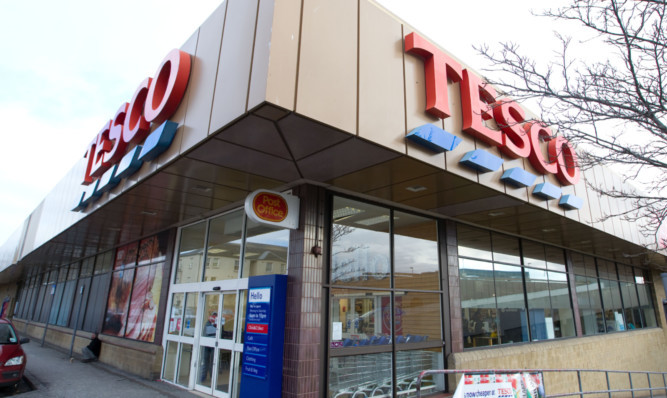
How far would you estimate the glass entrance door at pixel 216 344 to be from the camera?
24.8 ft

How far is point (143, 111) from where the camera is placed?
7.07 meters

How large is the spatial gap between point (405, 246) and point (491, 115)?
307 centimetres

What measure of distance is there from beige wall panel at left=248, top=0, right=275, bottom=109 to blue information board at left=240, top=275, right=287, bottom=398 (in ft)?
10.5

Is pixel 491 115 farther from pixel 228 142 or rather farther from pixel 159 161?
pixel 159 161

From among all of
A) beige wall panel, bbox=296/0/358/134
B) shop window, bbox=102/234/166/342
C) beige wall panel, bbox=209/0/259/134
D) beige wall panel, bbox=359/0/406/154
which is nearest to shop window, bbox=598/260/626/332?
beige wall panel, bbox=359/0/406/154

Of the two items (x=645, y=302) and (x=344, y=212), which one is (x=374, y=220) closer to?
(x=344, y=212)

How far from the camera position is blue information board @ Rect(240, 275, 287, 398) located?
6.07m

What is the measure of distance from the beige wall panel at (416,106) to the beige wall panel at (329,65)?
0.99 m

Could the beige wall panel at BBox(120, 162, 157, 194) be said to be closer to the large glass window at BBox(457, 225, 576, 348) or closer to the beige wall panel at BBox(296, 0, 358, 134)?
the beige wall panel at BBox(296, 0, 358, 134)

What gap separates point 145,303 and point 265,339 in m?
6.65

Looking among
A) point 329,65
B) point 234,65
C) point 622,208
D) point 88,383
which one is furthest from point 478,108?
point 88,383

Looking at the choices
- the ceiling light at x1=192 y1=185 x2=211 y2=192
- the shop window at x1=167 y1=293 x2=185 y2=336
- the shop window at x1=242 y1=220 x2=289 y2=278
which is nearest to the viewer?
the shop window at x1=242 y1=220 x2=289 y2=278

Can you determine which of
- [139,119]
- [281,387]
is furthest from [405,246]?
[139,119]

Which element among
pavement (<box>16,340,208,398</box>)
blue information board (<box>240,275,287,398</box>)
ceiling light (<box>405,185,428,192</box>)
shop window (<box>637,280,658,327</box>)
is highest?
ceiling light (<box>405,185,428,192</box>)
